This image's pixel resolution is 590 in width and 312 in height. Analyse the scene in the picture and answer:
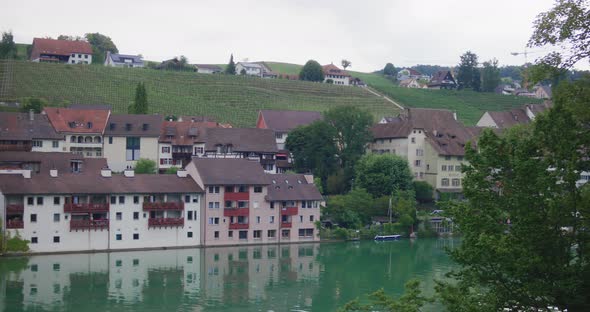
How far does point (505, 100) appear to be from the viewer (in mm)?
119312

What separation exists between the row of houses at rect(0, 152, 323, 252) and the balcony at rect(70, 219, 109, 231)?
0.06 metres

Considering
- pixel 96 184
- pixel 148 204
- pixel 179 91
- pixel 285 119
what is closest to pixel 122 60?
pixel 179 91

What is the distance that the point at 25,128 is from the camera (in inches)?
2391

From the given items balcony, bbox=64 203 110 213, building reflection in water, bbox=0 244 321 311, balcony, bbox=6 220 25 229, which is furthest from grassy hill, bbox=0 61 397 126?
building reflection in water, bbox=0 244 321 311

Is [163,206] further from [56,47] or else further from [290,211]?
[56,47]

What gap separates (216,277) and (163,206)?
1153cm

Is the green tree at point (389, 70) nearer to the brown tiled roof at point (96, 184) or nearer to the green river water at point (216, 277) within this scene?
the green river water at point (216, 277)

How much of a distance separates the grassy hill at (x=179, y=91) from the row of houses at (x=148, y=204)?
32.8m

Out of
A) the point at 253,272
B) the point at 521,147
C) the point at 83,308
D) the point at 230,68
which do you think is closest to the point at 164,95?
the point at 230,68

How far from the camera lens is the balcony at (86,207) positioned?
47250 millimetres

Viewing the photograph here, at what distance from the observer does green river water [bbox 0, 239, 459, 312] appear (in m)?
33.5

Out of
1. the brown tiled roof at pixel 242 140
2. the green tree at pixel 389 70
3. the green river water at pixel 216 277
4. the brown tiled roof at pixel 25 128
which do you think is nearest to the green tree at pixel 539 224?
the green river water at pixel 216 277

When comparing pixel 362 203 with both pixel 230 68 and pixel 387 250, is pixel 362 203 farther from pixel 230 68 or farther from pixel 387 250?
pixel 230 68

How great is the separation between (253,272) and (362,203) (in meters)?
19.6
